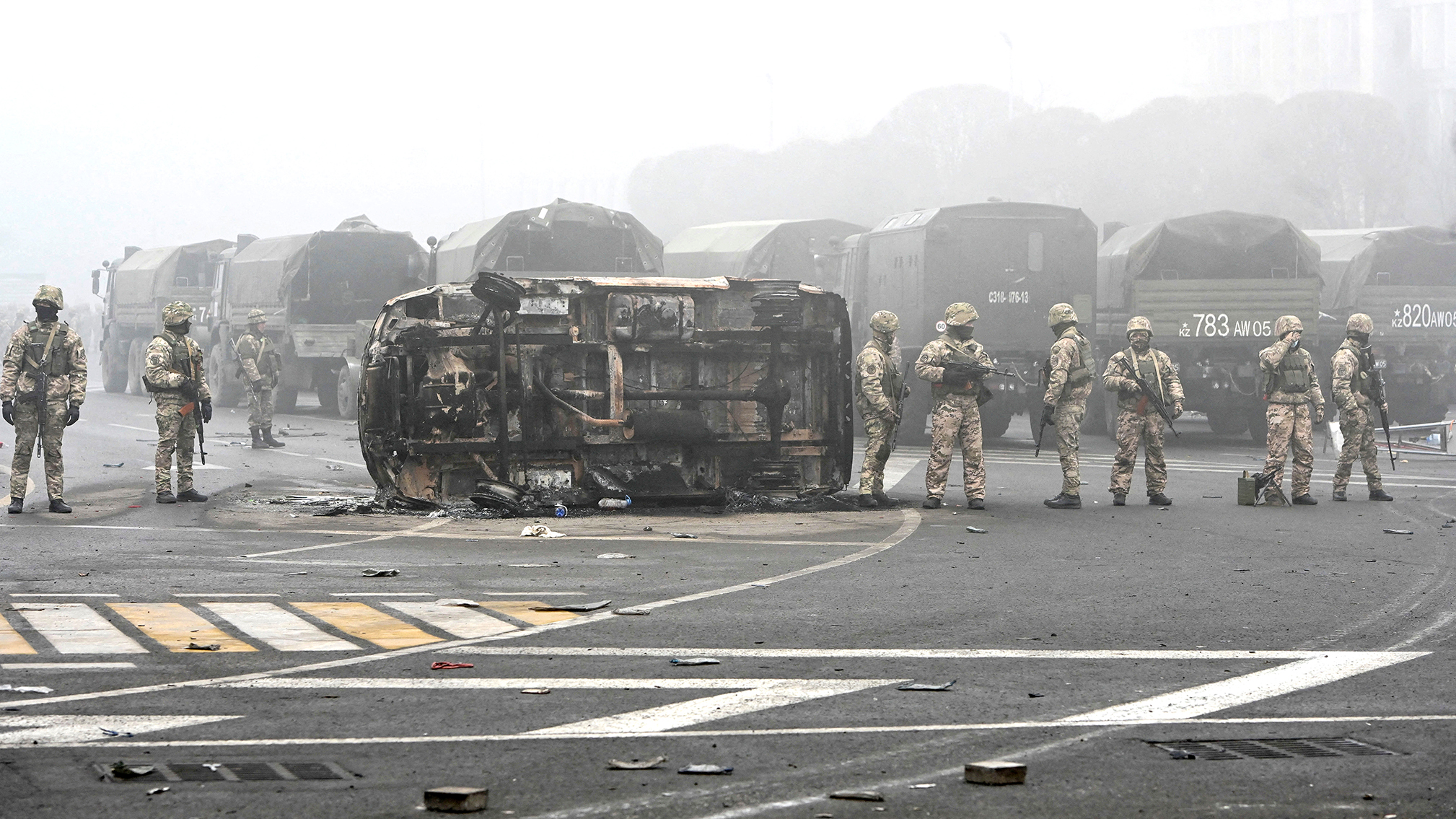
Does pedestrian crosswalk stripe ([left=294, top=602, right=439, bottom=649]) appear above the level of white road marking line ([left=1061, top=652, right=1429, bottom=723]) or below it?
above

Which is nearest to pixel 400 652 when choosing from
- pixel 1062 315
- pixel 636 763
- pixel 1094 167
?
pixel 636 763

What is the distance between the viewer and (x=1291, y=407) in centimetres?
1488

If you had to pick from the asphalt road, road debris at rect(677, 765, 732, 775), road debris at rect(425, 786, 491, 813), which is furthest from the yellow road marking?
road debris at rect(425, 786, 491, 813)

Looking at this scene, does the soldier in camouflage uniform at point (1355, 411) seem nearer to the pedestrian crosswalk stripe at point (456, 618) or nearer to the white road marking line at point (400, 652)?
the white road marking line at point (400, 652)

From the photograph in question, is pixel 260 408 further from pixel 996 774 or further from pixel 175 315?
pixel 996 774

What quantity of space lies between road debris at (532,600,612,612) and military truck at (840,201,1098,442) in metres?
14.7

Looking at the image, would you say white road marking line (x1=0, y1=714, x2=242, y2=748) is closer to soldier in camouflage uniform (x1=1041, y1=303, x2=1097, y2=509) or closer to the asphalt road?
the asphalt road

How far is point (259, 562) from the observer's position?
32.9ft

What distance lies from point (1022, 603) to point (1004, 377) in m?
13.9

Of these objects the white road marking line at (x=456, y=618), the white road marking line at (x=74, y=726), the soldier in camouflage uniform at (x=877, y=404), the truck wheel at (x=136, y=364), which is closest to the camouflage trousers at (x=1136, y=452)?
the soldier in camouflage uniform at (x=877, y=404)

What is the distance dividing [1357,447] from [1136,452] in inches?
93.5

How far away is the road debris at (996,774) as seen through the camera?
481 centimetres

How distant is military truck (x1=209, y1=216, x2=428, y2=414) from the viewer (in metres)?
28.4

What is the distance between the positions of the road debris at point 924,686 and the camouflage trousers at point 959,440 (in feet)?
25.4
